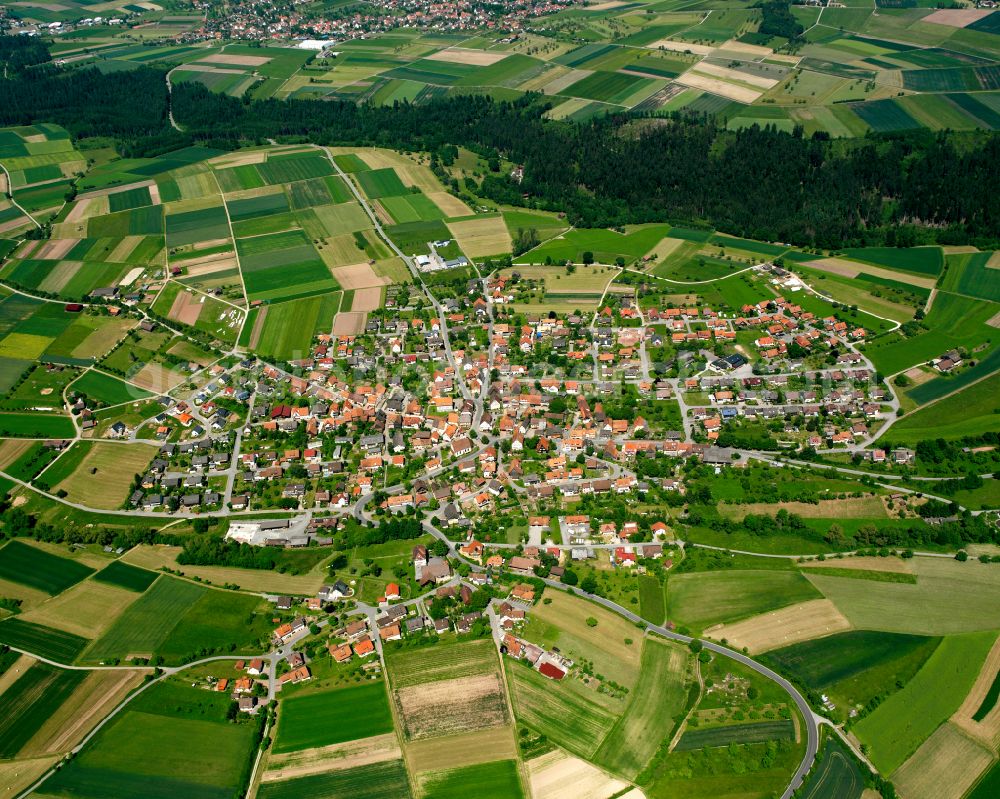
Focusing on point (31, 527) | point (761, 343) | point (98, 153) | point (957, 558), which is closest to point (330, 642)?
point (31, 527)

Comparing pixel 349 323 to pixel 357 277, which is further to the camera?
pixel 357 277

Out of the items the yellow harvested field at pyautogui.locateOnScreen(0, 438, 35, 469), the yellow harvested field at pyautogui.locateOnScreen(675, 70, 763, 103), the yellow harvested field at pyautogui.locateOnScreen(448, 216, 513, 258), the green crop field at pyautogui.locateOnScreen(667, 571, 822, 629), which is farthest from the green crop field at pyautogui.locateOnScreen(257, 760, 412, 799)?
the yellow harvested field at pyautogui.locateOnScreen(675, 70, 763, 103)

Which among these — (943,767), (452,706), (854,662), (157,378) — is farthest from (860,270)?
(157,378)

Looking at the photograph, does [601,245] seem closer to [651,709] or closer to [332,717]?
[651,709]

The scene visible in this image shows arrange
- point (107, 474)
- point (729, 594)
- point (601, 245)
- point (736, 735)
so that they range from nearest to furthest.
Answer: point (736, 735) → point (729, 594) → point (107, 474) → point (601, 245)

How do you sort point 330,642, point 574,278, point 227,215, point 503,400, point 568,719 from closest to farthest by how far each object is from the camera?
point 568,719 → point 330,642 → point 503,400 → point 574,278 → point 227,215

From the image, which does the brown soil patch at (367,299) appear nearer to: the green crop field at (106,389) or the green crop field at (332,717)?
the green crop field at (106,389)

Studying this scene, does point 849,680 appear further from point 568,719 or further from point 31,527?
point 31,527
